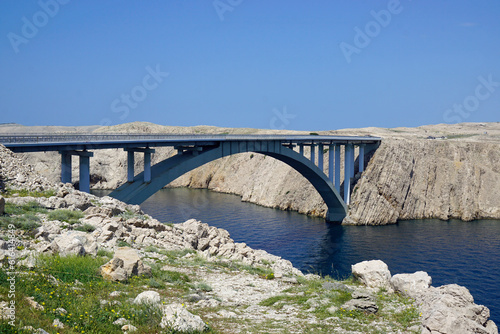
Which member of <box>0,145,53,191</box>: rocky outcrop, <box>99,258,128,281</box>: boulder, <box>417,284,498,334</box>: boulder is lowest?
<box>417,284,498,334</box>: boulder

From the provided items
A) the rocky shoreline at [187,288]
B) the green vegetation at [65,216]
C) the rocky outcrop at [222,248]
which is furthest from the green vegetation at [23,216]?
the rocky outcrop at [222,248]

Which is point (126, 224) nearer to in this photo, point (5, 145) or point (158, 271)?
point (158, 271)

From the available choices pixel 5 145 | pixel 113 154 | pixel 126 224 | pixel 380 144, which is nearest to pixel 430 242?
pixel 380 144

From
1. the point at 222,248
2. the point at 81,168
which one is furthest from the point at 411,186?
the point at 81,168

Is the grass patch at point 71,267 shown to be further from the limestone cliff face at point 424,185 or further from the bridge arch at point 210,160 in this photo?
the limestone cliff face at point 424,185

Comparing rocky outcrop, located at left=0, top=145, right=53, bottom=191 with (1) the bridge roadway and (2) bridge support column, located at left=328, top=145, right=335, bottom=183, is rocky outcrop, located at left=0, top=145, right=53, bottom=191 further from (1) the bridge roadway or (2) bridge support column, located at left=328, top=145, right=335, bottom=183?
(2) bridge support column, located at left=328, top=145, right=335, bottom=183

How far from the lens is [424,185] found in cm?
5953

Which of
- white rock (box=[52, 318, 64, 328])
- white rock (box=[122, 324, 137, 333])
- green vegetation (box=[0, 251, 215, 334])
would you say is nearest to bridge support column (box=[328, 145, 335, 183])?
green vegetation (box=[0, 251, 215, 334])

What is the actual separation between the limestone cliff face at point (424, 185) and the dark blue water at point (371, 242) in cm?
248

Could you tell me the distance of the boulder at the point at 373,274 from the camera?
1435 centimetres

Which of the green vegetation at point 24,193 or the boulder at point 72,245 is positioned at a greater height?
the green vegetation at point 24,193

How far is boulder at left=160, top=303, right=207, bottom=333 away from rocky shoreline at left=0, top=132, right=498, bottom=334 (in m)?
0.02

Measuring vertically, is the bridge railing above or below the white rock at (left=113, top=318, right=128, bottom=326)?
above

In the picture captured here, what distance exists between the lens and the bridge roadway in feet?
83.4
